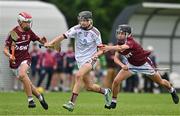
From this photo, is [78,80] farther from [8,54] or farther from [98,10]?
[98,10]

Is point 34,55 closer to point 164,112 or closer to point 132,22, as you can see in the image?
point 132,22

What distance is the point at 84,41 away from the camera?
18.5m

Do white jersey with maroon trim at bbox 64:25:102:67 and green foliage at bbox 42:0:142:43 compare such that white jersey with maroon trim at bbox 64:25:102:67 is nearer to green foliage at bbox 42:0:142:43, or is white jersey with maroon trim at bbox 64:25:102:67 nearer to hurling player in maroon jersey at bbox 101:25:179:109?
hurling player in maroon jersey at bbox 101:25:179:109

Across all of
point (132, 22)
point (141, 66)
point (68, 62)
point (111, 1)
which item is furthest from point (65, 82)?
point (111, 1)

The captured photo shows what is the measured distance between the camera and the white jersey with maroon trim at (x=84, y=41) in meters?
18.4

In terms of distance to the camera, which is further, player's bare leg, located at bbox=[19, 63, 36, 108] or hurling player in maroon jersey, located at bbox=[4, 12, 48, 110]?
hurling player in maroon jersey, located at bbox=[4, 12, 48, 110]

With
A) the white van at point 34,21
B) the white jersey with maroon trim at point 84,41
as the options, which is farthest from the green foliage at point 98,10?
the white jersey with maroon trim at point 84,41

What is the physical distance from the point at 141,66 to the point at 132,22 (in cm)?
1735

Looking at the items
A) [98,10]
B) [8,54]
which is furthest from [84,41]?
[98,10]

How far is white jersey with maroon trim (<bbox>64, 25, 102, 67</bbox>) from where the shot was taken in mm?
18375

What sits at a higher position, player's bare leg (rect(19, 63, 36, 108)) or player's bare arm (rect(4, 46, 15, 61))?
player's bare arm (rect(4, 46, 15, 61))

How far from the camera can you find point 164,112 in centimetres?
1866

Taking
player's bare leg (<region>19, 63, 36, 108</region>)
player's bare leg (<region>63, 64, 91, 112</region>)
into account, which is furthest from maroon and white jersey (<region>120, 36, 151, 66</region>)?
player's bare leg (<region>19, 63, 36, 108</region>)

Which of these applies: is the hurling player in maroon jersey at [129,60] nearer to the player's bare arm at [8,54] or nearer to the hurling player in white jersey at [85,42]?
the hurling player in white jersey at [85,42]
